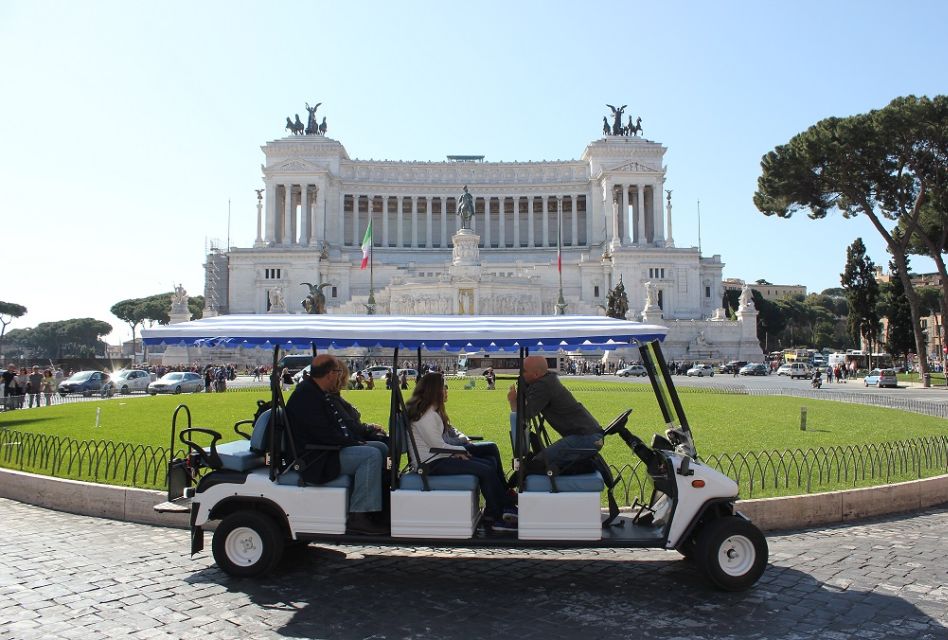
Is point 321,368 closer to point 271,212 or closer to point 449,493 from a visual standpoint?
point 449,493

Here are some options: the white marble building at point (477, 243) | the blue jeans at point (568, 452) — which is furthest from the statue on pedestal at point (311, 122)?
the blue jeans at point (568, 452)

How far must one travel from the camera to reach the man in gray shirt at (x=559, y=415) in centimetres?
785

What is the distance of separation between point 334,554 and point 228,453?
189 cm

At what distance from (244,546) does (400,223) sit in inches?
3782

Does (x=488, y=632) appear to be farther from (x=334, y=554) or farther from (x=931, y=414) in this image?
(x=931, y=414)

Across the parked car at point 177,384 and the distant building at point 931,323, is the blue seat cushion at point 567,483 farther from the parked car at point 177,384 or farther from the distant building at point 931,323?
the distant building at point 931,323

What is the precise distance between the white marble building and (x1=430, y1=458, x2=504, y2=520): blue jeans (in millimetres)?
62536

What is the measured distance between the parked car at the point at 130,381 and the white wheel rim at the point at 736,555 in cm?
4001

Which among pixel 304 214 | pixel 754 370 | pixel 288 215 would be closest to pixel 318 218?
pixel 304 214

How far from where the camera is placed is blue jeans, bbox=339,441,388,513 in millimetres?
7832

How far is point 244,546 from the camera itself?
8.00 metres

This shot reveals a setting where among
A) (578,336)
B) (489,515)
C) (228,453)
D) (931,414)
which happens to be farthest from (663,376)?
(931,414)

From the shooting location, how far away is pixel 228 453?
333 inches

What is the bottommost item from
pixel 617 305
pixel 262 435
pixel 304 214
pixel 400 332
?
pixel 262 435
